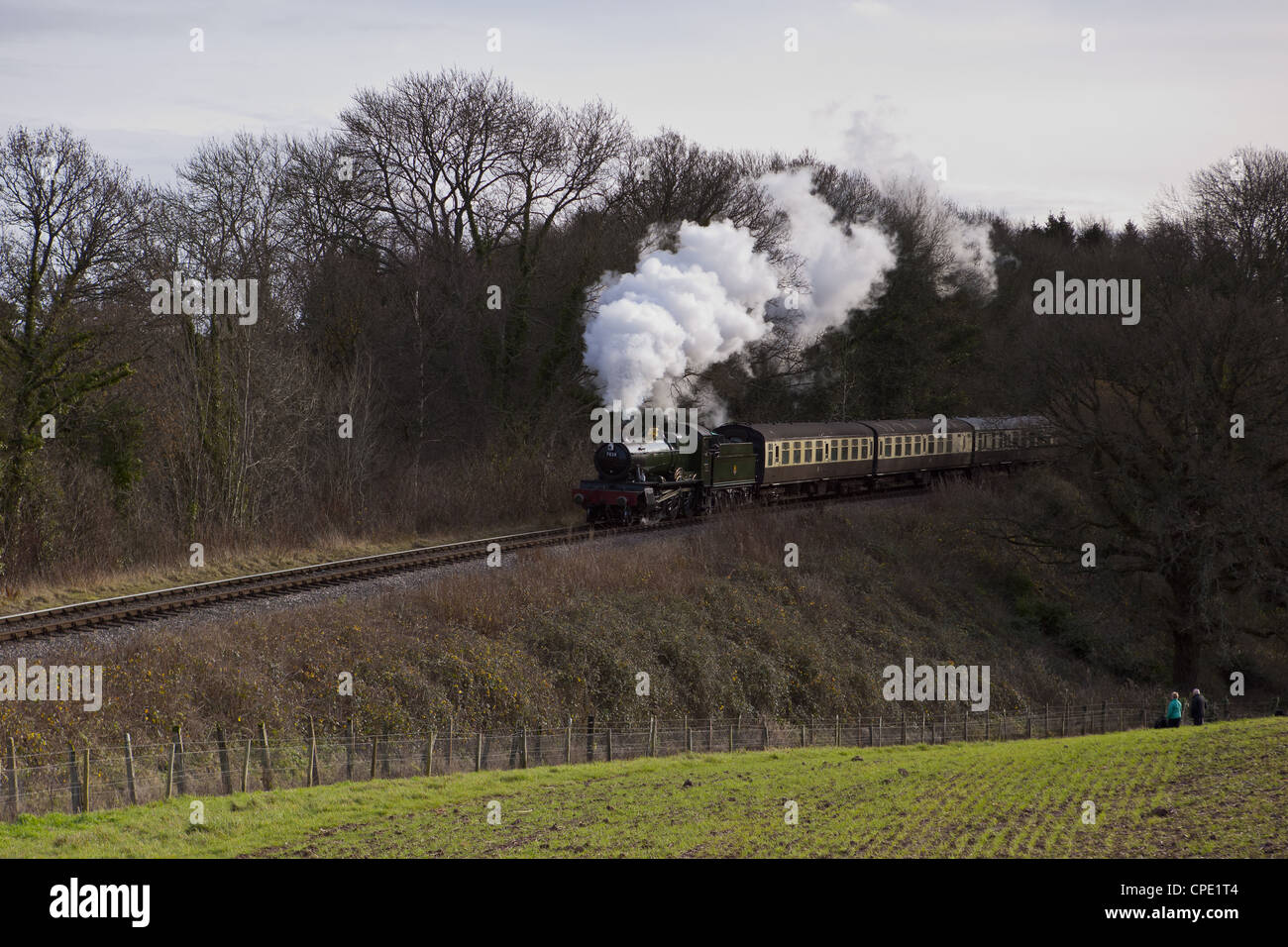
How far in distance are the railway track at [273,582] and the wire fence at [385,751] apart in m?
4.49

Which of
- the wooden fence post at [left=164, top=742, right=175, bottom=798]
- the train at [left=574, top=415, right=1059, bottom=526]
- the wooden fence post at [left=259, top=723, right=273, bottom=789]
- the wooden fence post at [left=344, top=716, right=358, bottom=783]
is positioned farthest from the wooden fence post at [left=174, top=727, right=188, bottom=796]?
the train at [left=574, top=415, right=1059, bottom=526]

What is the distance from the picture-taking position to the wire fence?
14.2m

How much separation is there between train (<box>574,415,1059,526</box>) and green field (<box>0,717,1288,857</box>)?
1210cm

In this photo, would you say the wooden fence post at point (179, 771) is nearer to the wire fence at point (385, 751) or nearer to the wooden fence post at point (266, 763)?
the wire fence at point (385, 751)

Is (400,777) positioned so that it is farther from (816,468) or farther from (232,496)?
(816,468)

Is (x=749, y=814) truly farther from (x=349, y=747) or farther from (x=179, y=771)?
(x=179, y=771)

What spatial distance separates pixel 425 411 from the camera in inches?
1767

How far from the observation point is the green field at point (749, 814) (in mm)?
12570

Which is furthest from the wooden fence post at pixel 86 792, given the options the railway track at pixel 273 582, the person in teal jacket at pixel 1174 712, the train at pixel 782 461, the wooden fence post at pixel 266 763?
the person in teal jacket at pixel 1174 712

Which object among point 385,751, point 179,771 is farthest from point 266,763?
point 385,751

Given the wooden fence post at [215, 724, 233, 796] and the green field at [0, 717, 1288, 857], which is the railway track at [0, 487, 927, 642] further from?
the green field at [0, 717, 1288, 857]

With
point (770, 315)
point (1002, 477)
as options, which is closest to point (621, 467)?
point (770, 315)

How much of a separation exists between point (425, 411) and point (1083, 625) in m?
26.5

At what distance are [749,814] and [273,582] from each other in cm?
1271
